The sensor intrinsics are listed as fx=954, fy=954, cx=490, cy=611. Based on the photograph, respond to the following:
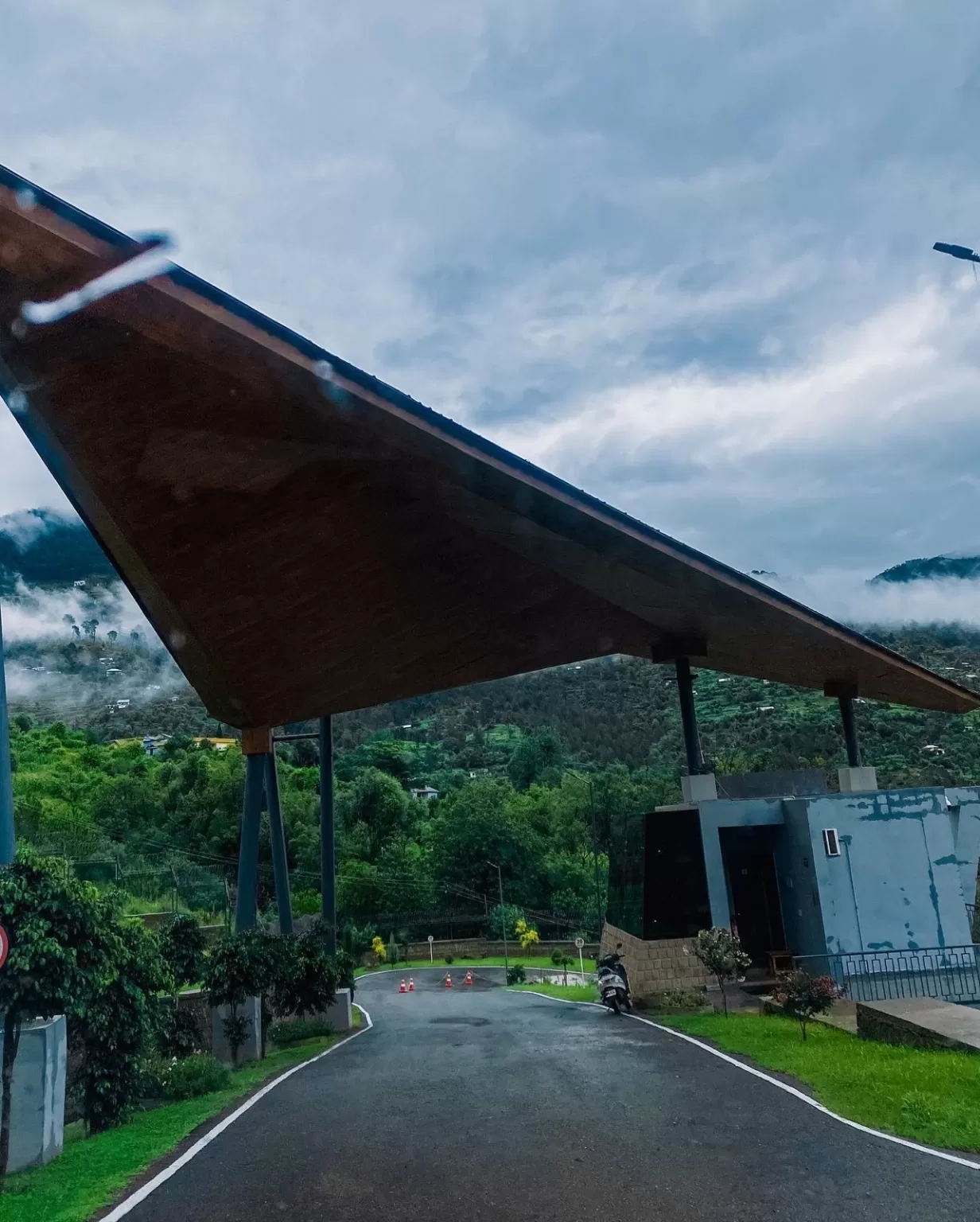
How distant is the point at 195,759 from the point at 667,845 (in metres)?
52.1

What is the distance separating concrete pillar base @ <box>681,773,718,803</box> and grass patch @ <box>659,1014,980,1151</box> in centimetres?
613

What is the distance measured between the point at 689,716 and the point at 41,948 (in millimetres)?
15072

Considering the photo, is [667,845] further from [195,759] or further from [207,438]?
[195,759]

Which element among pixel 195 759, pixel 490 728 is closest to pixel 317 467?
pixel 195 759

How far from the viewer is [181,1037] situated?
14.0 m

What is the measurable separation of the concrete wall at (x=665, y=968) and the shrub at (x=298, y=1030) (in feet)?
20.6

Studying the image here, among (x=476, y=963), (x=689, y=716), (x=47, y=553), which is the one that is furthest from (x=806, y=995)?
(x=47, y=553)

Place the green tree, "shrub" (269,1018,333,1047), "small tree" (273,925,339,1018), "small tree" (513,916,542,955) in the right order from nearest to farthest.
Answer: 1. "small tree" (273,925,339,1018)
2. "shrub" (269,1018,333,1047)
3. "small tree" (513,916,542,955)
4. the green tree

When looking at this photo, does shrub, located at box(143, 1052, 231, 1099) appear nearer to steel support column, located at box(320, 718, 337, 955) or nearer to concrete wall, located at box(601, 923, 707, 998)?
concrete wall, located at box(601, 923, 707, 998)

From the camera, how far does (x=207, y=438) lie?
32.0 ft

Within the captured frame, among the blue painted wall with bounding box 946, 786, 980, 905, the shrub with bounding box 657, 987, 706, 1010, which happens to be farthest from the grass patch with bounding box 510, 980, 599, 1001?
the blue painted wall with bounding box 946, 786, 980, 905

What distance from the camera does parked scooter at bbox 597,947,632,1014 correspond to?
17.5 meters

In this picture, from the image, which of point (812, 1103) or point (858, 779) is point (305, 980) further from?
point (858, 779)

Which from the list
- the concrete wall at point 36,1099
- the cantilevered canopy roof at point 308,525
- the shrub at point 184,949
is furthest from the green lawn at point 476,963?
the concrete wall at point 36,1099
